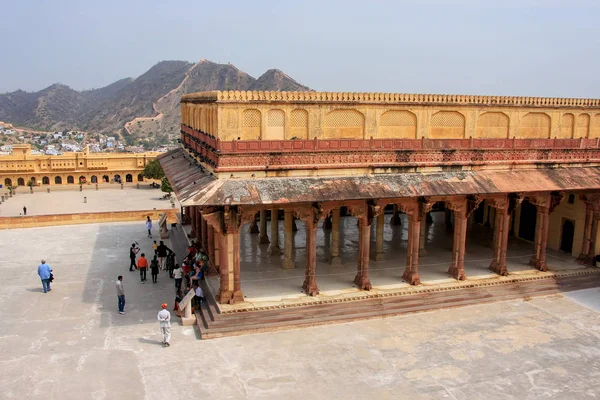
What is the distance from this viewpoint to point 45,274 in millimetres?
17688

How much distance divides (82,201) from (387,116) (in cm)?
4383

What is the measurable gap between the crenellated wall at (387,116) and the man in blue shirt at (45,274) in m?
7.26

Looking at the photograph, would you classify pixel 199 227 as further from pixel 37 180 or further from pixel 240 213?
pixel 37 180

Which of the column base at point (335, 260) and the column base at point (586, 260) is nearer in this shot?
the column base at point (335, 260)

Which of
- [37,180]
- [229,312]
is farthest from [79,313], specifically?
[37,180]

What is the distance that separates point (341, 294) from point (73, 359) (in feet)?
25.8

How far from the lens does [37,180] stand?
63.6m

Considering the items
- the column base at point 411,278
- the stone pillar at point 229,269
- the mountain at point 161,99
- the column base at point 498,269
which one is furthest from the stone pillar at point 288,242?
the mountain at point 161,99

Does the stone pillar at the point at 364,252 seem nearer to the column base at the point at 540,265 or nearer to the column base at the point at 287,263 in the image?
the column base at the point at 287,263

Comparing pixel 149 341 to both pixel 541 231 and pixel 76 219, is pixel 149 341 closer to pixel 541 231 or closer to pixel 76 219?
pixel 541 231

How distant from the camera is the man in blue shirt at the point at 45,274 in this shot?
17.6 meters

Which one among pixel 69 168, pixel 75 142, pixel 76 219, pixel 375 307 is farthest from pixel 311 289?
pixel 75 142

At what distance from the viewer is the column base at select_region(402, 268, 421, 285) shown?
17.2 m

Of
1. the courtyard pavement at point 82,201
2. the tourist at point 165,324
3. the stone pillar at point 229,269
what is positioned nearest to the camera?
the tourist at point 165,324
